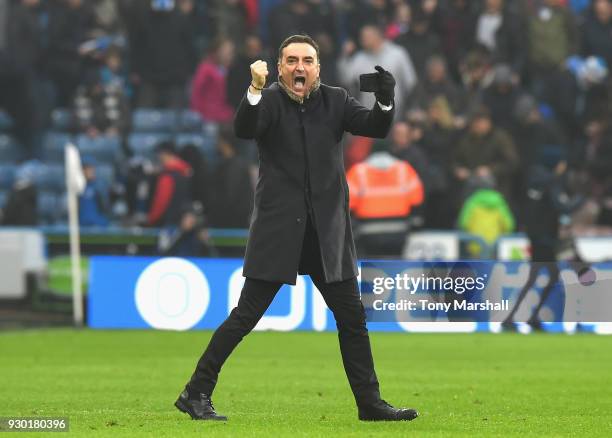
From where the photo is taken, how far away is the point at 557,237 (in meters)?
21.8

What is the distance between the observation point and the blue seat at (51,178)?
2638 cm

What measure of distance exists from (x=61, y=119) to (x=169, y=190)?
383 cm

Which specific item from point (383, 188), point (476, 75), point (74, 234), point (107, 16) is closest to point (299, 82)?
point (383, 188)

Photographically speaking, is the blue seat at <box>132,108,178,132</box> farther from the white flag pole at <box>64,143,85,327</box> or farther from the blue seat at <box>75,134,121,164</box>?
the white flag pole at <box>64,143,85,327</box>

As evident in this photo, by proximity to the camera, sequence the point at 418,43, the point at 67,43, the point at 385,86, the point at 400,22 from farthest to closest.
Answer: the point at 67,43 < the point at 400,22 < the point at 418,43 < the point at 385,86

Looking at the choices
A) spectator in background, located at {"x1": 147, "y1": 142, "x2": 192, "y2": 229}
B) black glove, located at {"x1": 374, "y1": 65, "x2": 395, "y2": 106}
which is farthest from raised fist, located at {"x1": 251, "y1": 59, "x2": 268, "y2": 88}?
spectator in background, located at {"x1": 147, "y1": 142, "x2": 192, "y2": 229}

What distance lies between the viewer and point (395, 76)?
2441 centimetres

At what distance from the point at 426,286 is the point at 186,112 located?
1636 cm

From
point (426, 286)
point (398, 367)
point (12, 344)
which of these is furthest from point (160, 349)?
point (426, 286)

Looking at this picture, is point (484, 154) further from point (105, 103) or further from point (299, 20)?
point (105, 103)

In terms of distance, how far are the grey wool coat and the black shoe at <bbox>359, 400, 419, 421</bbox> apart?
81cm

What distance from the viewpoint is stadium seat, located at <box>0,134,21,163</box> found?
2744 cm

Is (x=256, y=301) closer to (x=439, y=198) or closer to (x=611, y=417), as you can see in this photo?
(x=611, y=417)

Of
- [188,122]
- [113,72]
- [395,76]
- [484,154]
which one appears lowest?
[484,154]
